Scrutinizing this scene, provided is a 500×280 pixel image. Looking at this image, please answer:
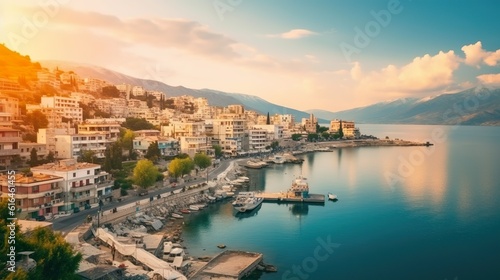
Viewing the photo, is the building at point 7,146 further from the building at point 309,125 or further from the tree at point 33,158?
the building at point 309,125

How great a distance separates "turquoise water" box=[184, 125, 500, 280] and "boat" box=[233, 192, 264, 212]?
72 centimetres

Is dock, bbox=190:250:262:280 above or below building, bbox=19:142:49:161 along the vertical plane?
below

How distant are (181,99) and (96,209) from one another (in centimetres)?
7409

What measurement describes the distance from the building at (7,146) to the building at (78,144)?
14.5 ft

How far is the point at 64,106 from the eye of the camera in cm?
4616

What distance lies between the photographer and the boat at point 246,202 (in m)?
28.6

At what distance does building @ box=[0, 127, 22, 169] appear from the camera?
28.4 metres

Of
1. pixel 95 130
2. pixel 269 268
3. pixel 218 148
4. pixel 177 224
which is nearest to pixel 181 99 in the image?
pixel 218 148

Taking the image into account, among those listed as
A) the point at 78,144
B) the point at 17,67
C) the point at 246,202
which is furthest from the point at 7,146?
the point at 17,67

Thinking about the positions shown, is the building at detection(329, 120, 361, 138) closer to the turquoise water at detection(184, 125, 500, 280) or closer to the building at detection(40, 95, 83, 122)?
the turquoise water at detection(184, 125, 500, 280)

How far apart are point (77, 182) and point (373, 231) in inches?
709

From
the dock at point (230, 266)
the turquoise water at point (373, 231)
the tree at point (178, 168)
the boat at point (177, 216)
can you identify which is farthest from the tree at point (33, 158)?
the dock at point (230, 266)

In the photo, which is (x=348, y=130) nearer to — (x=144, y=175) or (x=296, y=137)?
(x=296, y=137)

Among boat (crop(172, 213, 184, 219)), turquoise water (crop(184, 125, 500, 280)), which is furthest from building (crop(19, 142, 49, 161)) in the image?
turquoise water (crop(184, 125, 500, 280))
